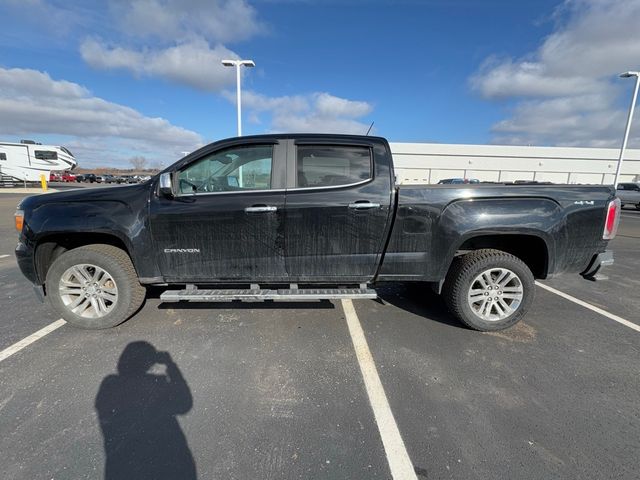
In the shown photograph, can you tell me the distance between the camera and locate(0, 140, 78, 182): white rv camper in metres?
28.3

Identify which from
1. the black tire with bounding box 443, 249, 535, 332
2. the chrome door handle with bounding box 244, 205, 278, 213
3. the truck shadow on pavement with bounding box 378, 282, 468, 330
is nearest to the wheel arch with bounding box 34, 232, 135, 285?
the chrome door handle with bounding box 244, 205, 278, 213

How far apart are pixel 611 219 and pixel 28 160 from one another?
3906 centimetres

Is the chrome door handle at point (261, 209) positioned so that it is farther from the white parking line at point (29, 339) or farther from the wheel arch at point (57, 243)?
the white parking line at point (29, 339)

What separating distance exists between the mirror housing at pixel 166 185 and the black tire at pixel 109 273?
84 centimetres

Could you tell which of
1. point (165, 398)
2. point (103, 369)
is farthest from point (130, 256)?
point (165, 398)

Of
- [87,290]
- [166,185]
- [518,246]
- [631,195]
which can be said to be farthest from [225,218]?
[631,195]

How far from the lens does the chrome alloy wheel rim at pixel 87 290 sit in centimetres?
339

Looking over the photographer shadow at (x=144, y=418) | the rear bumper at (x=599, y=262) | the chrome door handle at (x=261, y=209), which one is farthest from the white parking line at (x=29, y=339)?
the rear bumper at (x=599, y=262)

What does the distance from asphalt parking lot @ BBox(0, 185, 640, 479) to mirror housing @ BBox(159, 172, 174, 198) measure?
1435 millimetres

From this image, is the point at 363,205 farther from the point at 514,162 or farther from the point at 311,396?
the point at 514,162

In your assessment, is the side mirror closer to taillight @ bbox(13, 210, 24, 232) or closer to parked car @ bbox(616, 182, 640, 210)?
taillight @ bbox(13, 210, 24, 232)

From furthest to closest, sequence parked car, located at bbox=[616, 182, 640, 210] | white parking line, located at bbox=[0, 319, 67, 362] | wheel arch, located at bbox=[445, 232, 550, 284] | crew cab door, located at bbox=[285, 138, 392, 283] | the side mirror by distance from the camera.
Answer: parked car, located at bbox=[616, 182, 640, 210]
wheel arch, located at bbox=[445, 232, 550, 284]
crew cab door, located at bbox=[285, 138, 392, 283]
the side mirror
white parking line, located at bbox=[0, 319, 67, 362]

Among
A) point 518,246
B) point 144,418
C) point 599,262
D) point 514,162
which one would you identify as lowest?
point 144,418

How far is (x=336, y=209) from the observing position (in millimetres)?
3252
